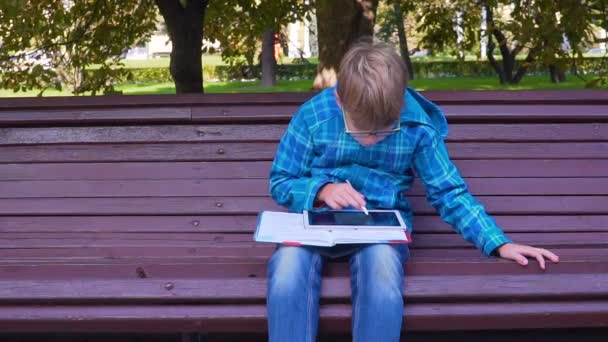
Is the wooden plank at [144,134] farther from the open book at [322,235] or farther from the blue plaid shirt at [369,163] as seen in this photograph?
the open book at [322,235]

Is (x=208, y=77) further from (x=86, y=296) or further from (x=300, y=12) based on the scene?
(x=86, y=296)

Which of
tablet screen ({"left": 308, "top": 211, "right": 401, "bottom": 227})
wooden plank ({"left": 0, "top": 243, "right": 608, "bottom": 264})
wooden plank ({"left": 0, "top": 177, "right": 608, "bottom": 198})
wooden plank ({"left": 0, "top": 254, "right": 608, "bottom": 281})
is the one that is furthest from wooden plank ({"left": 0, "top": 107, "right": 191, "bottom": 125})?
tablet screen ({"left": 308, "top": 211, "right": 401, "bottom": 227})

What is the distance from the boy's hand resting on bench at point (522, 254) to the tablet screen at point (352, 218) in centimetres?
39

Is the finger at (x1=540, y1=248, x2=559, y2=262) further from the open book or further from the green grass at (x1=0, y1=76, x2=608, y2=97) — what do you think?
the green grass at (x1=0, y1=76, x2=608, y2=97)

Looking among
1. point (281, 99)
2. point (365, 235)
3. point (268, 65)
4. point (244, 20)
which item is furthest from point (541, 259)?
point (268, 65)

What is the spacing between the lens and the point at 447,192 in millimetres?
3479

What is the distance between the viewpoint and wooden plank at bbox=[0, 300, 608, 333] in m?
3.17

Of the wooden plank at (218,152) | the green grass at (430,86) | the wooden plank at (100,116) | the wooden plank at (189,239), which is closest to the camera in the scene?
the wooden plank at (189,239)

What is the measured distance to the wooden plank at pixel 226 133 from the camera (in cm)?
442

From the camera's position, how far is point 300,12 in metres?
10.2

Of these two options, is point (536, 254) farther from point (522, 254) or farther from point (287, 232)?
point (287, 232)

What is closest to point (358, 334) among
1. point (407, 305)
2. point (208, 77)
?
point (407, 305)

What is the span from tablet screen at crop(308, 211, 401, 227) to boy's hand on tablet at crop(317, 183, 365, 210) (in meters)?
0.04

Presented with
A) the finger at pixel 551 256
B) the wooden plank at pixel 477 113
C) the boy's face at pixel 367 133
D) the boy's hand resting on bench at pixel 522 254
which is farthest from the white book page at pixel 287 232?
the wooden plank at pixel 477 113
